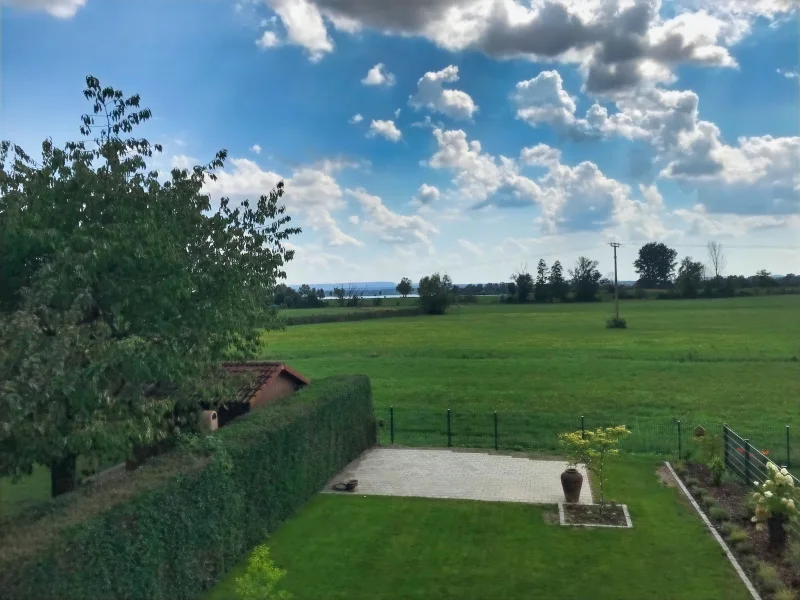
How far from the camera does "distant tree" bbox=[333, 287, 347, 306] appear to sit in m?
113

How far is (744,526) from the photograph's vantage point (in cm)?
1345

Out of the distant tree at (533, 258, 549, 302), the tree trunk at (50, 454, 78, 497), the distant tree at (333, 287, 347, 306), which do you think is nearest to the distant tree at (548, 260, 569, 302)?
the distant tree at (533, 258, 549, 302)

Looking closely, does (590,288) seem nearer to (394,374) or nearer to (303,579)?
(394,374)

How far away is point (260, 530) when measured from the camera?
1262 centimetres

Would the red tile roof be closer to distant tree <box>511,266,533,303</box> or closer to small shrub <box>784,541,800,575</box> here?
small shrub <box>784,541,800,575</box>

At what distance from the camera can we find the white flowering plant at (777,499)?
464 inches

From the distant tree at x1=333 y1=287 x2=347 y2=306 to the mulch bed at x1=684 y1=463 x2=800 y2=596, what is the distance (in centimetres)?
9659

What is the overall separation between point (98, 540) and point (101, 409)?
227cm

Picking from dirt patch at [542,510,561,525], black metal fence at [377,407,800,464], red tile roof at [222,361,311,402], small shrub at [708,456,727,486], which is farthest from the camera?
black metal fence at [377,407,800,464]

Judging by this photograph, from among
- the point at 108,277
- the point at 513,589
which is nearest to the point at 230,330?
the point at 108,277

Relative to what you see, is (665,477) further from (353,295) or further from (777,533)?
(353,295)

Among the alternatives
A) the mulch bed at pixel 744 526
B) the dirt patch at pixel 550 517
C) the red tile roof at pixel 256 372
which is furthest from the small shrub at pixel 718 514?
the red tile roof at pixel 256 372

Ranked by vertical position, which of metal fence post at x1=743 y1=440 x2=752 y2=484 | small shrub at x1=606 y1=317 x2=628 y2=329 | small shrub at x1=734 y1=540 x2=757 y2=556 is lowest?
small shrub at x1=734 y1=540 x2=757 y2=556

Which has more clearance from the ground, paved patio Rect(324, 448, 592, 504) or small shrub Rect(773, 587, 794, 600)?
small shrub Rect(773, 587, 794, 600)
